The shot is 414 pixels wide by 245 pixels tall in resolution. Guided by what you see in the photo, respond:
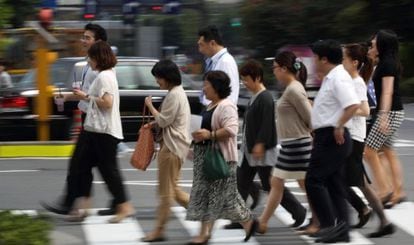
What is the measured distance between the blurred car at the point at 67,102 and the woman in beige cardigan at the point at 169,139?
730 centimetres

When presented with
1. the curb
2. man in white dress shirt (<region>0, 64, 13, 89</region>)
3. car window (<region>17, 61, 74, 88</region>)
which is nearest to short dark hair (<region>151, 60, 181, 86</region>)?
the curb

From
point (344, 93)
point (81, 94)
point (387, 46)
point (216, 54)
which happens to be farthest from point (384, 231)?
point (81, 94)

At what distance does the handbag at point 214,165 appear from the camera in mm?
8148

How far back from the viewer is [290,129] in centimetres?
866

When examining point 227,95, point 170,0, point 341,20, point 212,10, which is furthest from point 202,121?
point 341,20

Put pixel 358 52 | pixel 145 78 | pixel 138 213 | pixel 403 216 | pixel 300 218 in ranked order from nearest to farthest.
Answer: pixel 358 52, pixel 300 218, pixel 403 216, pixel 138 213, pixel 145 78

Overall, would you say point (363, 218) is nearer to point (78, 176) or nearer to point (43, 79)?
point (78, 176)

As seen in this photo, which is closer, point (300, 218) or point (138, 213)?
point (300, 218)

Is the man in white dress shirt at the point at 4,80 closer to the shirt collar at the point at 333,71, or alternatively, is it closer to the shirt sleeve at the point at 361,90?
the shirt sleeve at the point at 361,90

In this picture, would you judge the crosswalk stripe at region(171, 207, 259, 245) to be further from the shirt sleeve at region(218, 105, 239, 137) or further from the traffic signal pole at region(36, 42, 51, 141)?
Result: the traffic signal pole at region(36, 42, 51, 141)

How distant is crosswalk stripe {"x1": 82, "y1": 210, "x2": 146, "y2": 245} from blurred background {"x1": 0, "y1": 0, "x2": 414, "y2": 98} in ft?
28.3

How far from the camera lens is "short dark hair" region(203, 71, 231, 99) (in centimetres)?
831

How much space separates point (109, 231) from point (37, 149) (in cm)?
610

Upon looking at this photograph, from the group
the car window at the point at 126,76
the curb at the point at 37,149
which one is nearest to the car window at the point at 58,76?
the car window at the point at 126,76
